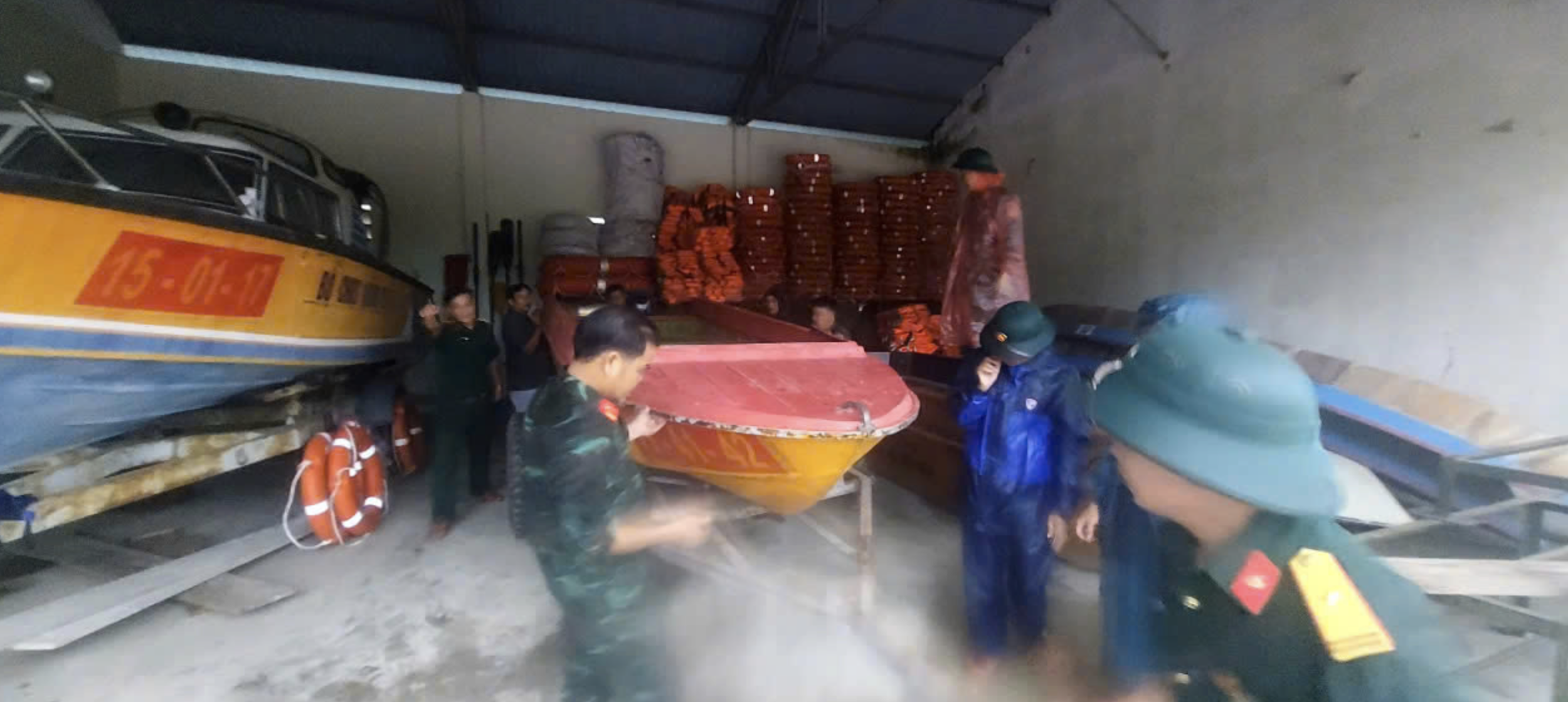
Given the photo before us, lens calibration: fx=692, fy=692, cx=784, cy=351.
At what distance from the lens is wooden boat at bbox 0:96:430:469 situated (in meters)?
2.07

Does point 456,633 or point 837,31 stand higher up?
point 837,31

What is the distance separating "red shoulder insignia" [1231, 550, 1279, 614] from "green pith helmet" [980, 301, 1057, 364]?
146 centimetres

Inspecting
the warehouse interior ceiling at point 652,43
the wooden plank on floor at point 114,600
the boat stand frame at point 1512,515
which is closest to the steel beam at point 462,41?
the warehouse interior ceiling at point 652,43

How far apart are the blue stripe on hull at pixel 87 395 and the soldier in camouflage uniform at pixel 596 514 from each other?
1.75 metres

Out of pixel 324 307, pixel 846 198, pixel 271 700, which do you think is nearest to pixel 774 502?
pixel 271 700

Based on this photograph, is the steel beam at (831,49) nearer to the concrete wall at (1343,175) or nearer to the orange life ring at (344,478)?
the concrete wall at (1343,175)

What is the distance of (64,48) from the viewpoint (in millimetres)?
4438

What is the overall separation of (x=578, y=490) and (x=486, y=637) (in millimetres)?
1637

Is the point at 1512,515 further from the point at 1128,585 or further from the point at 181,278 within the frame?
the point at 181,278

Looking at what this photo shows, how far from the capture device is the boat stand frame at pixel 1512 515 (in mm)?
1726

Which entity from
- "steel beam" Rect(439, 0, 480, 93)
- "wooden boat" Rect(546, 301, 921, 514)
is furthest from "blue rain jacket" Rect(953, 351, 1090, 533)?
"steel beam" Rect(439, 0, 480, 93)

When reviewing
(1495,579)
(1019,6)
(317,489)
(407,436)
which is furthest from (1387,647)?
(1019,6)

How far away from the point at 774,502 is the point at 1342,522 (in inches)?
91.1

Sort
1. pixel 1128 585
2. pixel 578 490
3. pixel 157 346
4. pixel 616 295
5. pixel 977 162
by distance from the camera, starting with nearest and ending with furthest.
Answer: pixel 1128 585, pixel 578 490, pixel 157 346, pixel 977 162, pixel 616 295
